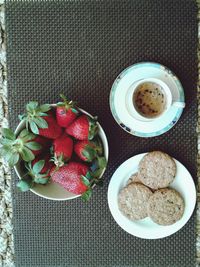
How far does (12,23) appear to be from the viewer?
0.91 metres

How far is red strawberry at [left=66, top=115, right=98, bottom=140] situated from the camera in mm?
807

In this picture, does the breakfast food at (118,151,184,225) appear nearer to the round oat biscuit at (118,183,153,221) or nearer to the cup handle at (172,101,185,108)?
the round oat biscuit at (118,183,153,221)

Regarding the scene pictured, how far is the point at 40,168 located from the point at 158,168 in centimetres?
28

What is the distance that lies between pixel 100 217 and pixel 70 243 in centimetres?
10

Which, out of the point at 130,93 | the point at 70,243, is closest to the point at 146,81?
the point at 130,93

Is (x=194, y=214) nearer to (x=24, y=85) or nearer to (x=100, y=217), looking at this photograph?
(x=100, y=217)

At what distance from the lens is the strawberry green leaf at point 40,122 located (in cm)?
77

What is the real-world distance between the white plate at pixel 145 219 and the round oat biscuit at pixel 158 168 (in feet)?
0.05

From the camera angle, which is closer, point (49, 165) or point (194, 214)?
point (49, 165)

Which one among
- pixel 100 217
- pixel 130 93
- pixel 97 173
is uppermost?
pixel 130 93

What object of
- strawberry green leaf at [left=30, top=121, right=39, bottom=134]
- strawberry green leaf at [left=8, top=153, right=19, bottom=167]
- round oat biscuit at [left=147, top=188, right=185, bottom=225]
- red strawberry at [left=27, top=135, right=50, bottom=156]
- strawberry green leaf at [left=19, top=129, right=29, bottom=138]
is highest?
strawberry green leaf at [left=30, top=121, right=39, bottom=134]

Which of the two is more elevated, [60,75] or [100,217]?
[60,75]

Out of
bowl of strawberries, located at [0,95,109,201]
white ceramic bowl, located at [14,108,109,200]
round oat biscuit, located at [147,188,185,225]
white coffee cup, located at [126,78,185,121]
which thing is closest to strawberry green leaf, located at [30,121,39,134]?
bowl of strawberries, located at [0,95,109,201]

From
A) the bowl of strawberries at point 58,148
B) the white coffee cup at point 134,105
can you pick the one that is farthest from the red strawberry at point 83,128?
the white coffee cup at point 134,105
